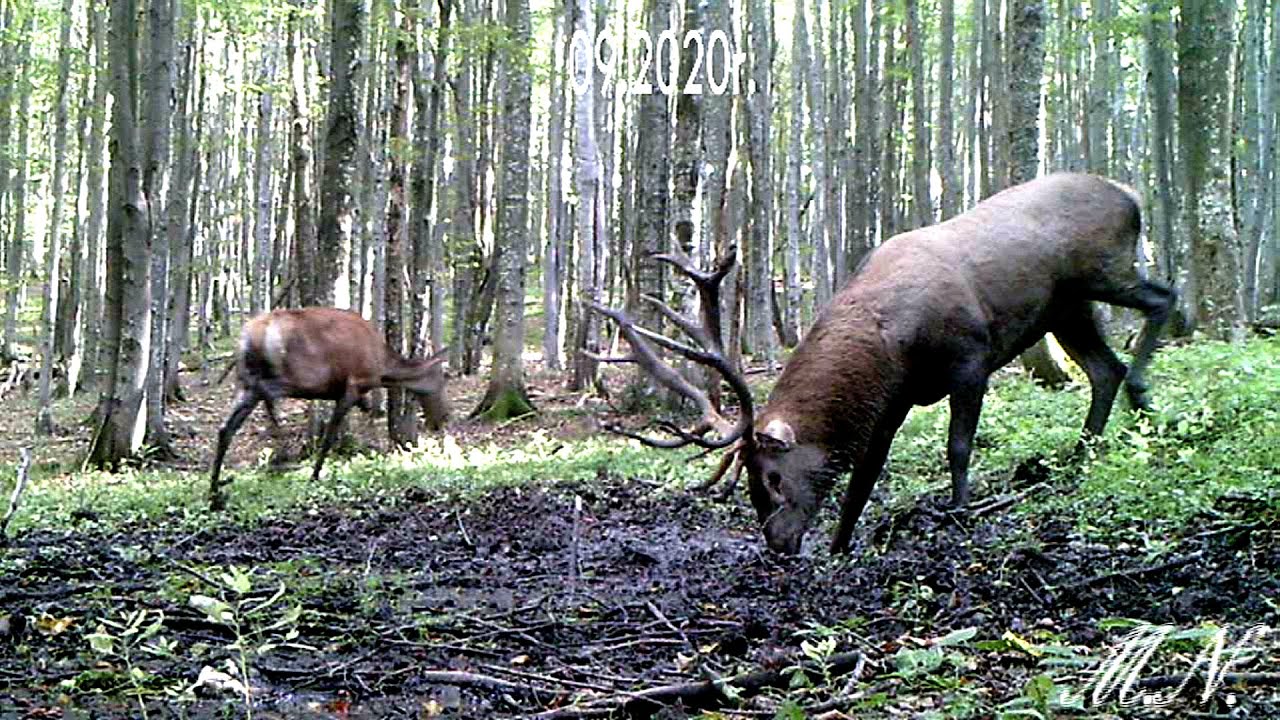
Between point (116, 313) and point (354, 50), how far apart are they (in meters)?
4.25

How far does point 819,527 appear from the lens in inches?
302

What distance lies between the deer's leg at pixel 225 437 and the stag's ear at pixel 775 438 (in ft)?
16.4

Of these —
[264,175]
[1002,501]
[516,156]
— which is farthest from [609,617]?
[264,175]

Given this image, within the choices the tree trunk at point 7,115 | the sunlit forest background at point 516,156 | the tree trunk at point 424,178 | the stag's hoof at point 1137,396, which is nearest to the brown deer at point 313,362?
the sunlit forest background at point 516,156

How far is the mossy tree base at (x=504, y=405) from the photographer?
56.1ft

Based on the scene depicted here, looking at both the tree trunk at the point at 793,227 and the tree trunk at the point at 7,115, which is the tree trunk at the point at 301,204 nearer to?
the tree trunk at the point at 7,115

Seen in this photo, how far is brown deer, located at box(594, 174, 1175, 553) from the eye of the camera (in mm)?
6445

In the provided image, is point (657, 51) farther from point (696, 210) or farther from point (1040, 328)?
point (1040, 328)

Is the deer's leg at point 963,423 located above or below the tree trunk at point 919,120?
below

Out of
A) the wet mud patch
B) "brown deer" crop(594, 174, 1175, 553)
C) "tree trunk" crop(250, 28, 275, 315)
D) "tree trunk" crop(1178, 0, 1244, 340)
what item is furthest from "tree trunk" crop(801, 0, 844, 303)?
the wet mud patch

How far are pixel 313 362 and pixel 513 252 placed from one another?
5470mm

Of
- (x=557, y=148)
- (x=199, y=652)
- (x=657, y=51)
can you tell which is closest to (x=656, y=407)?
(x=657, y=51)

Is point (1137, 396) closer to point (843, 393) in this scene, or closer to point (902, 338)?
point (902, 338)

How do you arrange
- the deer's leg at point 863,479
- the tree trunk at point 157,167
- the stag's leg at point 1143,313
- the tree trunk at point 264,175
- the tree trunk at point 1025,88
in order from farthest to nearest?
the tree trunk at point 264,175, the tree trunk at point 157,167, the tree trunk at point 1025,88, the stag's leg at point 1143,313, the deer's leg at point 863,479
